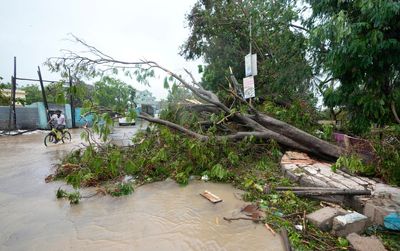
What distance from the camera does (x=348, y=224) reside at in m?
2.84

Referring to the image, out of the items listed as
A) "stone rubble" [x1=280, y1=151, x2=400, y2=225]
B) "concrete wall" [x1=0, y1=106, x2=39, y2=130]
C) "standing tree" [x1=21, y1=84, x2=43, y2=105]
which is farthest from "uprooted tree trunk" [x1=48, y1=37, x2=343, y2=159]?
"standing tree" [x1=21, y1=84, x2=43, y2=105]

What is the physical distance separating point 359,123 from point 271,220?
9.51 feet

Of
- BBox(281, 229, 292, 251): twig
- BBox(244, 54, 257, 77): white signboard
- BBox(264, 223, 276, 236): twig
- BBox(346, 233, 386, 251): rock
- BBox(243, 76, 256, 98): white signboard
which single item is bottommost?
BBox(264, 223, 276, 236): twig

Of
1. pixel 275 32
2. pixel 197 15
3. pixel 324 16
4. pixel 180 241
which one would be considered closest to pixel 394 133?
pixel 324 16

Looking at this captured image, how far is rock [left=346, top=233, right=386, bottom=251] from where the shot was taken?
2.43m

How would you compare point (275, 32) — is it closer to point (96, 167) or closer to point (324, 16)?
point (324, 16)

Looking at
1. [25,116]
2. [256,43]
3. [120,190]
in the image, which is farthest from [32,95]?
[120,190]

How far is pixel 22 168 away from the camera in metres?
6.35

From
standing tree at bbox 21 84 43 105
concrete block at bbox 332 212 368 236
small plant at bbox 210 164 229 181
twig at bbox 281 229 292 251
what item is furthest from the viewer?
standing tree at bbox 21 84 43 105

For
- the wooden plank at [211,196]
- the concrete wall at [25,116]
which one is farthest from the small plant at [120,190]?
the concrete wall at [25,116]

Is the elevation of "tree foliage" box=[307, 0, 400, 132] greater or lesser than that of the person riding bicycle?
greater

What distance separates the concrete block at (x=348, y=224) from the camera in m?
2.84

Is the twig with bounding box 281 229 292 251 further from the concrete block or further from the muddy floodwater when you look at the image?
→ the concrete block

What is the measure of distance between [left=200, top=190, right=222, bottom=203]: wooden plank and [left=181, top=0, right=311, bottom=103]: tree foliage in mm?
3552
